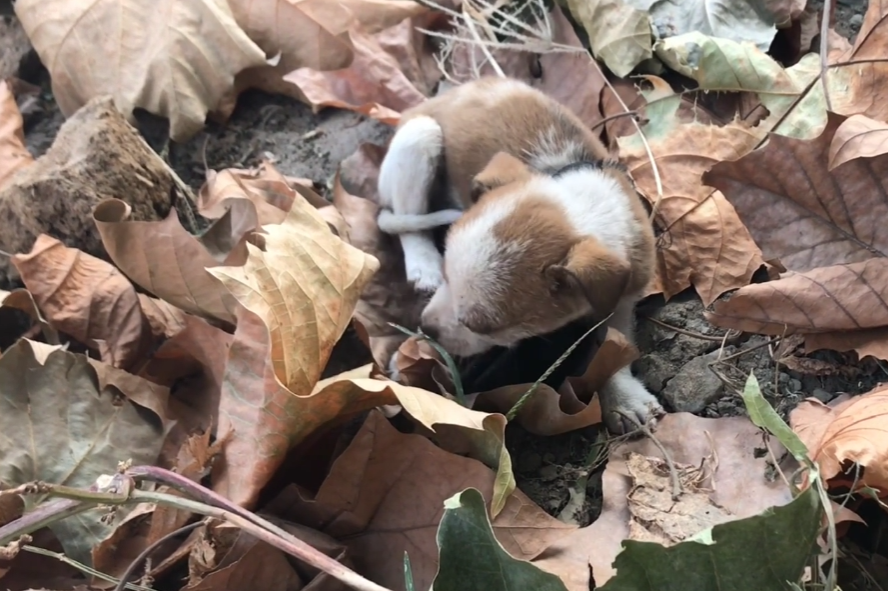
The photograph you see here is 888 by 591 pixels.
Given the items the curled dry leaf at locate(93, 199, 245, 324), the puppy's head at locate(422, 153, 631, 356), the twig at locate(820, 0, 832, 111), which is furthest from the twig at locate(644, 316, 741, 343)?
the curled dry leaf at locate(93, 199, 245, 324)

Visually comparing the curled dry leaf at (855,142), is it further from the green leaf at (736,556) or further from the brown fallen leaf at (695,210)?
the green leaf at (736,556)

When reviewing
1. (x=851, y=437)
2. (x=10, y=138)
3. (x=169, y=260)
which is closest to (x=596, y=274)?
(x=851, y=437)

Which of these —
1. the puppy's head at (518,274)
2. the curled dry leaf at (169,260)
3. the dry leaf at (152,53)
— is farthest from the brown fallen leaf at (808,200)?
the dry leaf at (152,53)

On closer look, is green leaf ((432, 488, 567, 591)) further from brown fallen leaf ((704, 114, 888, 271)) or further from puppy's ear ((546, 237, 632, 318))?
brown fallen leaf ((704, 114, 888, 271))

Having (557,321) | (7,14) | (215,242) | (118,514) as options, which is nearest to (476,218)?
(557,321)

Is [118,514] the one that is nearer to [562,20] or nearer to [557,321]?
[557,321]
